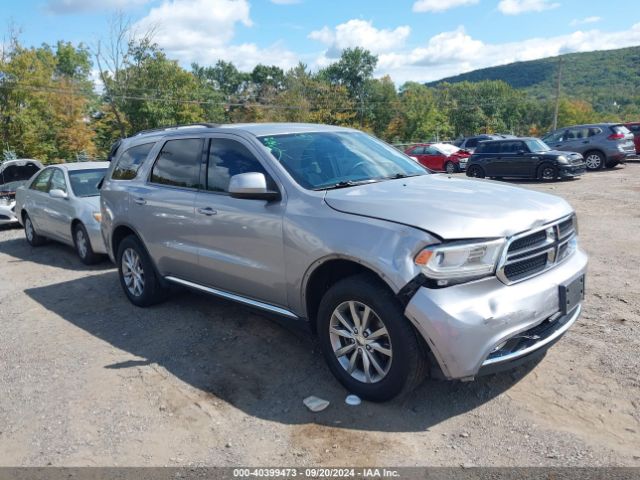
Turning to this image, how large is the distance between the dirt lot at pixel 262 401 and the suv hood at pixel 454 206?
3.89 ft

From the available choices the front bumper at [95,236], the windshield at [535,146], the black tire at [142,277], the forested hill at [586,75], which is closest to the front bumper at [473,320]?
the black tire at [142,277]

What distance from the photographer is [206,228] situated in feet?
15.1

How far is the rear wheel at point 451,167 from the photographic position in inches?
953

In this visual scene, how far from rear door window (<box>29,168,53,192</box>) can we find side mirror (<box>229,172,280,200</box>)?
693 cm

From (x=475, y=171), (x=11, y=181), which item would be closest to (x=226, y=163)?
(x=11, y=181)

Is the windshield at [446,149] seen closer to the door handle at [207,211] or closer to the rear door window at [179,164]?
the rear door window at [179,164]

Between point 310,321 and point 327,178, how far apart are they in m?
1.10

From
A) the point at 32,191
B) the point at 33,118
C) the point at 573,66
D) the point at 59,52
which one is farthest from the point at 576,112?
the point at 32,191

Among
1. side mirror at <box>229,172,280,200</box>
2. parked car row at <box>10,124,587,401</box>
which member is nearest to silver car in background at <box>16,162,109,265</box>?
parked car row at <box>10,124,587,401</box>

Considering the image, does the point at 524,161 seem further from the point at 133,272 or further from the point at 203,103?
the point at 203,103

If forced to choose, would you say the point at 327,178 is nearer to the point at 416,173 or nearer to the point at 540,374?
the point at 416,173

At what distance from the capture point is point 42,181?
9.72 m

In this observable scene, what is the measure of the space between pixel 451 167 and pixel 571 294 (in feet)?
70.8

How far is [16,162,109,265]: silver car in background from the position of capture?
8.02m
